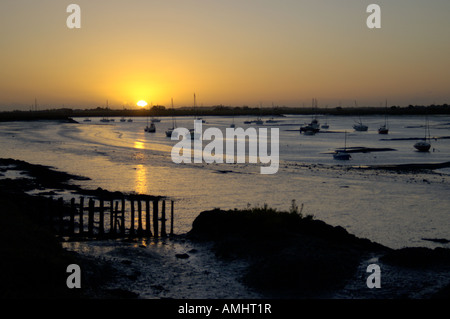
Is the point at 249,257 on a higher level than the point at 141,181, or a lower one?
higher

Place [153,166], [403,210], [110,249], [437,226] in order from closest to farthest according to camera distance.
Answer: [110,249]
[437,226]
[403,210]
[153,166]

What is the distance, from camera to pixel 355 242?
18.2 m

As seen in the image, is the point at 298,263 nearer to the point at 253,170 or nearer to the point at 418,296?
the point at 418,296

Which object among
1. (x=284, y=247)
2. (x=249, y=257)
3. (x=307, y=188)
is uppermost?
(x=284, y=247)

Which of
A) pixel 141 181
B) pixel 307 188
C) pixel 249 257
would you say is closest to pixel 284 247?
pixel 249 257

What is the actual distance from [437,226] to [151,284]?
56.1 feet

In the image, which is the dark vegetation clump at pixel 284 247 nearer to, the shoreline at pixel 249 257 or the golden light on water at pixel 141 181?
the shoreline at pixel 249 257

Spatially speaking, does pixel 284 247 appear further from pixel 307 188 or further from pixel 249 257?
pixel 307 188

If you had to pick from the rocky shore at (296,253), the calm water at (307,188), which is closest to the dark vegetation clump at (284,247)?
the rocky shore at (296,253)

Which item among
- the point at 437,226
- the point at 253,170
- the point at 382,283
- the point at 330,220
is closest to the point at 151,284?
the point at 382,283

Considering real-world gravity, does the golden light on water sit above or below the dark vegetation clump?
below

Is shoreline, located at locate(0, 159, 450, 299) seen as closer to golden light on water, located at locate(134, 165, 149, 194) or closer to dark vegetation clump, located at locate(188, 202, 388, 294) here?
dark vegetation clump, located at locate(188, 202, 388, 294)

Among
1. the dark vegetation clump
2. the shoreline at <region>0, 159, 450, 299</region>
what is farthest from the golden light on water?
the dark vegetation clump

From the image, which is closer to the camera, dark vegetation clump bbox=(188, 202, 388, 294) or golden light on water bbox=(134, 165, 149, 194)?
dark vegetation clump bbox=(188, 202, 388, 294)
